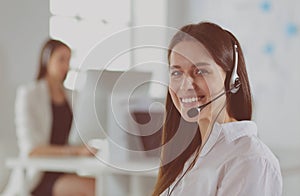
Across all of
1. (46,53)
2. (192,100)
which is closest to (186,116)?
(192,100)

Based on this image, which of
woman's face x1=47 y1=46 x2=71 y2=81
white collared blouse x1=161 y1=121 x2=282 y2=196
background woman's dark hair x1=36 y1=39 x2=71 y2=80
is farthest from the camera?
background woman's dark hair x1=36 y1=39 x2=71 y2=80

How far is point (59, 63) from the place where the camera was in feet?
5.17

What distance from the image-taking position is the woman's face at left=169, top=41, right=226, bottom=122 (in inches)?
27.7

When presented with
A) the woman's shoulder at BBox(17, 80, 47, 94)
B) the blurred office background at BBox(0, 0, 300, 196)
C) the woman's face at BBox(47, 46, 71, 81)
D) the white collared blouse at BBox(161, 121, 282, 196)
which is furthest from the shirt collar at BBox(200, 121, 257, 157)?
the woman's shoulder at BBox(17, 80, 47, 94)

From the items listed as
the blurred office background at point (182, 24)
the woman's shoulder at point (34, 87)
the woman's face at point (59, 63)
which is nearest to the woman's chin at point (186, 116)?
the blurred office background at point (182, 24)

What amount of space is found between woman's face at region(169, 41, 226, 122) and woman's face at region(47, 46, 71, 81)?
0.82m

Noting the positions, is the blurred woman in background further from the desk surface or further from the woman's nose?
the woman's nose

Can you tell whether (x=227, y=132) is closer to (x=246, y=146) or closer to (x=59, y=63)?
(x=246, y=146)

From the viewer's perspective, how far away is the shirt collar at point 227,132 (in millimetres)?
737

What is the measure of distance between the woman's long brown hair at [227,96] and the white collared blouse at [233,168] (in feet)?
0.05

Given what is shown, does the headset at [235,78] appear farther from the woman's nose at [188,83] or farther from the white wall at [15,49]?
the white wall at [15,49]

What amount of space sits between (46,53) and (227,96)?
1.01m

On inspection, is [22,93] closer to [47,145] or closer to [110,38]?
[47,145]

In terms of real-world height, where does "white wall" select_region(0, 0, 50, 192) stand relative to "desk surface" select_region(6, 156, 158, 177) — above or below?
above
